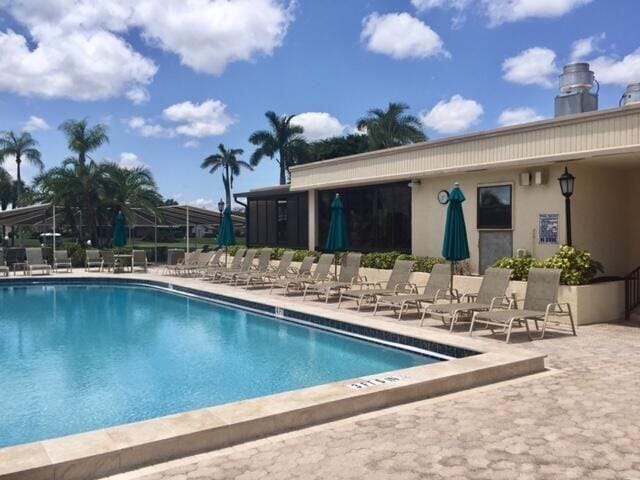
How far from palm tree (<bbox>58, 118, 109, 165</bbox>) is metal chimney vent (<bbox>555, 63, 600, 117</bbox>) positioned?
22042 millimetres

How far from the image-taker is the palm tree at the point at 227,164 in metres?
47.1

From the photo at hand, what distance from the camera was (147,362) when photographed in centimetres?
911

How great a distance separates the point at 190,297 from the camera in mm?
16438

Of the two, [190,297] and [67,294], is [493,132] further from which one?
[67,294]

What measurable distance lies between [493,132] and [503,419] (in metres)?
8.41

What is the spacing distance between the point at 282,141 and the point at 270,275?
26.5 metres

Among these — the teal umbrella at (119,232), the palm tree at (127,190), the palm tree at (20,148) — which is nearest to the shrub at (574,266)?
the teal umbrella at (119,232)

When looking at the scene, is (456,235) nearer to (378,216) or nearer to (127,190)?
(378,216)

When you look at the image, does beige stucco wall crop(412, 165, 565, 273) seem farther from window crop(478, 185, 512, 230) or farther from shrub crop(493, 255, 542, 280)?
shrub crop(493, 255, 542, 280)

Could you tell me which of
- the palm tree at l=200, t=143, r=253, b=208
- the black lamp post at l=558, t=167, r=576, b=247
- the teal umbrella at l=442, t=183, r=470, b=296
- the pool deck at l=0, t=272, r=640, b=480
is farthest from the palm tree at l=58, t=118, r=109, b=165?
the pool deck at l=0, t=272, r=640, b=480

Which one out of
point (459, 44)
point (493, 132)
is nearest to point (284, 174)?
point (459, 44)

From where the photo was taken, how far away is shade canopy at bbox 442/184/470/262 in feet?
36.5

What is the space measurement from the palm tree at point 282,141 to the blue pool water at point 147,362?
91.8 ft

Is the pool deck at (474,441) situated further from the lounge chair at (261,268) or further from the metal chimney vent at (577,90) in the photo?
the lounge chair at (261,268)
